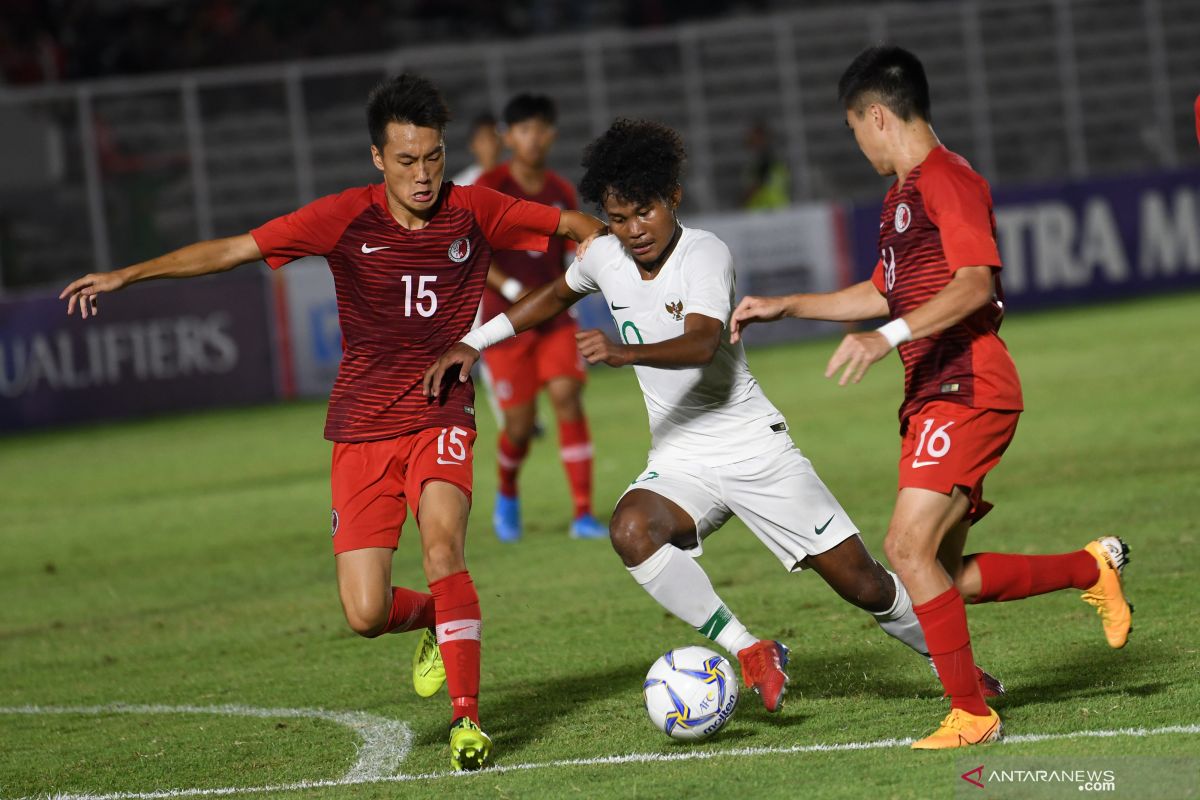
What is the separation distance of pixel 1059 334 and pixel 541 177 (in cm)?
905

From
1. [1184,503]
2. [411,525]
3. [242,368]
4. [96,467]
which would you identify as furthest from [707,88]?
[1184,503]

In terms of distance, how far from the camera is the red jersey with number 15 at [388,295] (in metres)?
5.83

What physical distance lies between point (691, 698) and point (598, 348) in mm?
1156

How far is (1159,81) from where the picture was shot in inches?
915

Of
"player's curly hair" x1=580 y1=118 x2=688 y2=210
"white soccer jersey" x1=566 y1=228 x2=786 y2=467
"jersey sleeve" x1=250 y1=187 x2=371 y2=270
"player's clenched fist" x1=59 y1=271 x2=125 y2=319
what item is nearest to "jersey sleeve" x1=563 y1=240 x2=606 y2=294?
"white soccer jersey" x1=566 y1=228 x2=786 y2=467

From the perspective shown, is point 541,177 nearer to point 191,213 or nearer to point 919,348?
point 919,348

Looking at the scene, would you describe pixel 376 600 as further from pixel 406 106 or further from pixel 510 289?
pixel 510 289

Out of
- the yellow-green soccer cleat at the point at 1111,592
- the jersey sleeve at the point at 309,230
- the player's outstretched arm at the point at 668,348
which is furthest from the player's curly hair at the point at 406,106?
the yellow-green soccer cleat at the point at 1111,592

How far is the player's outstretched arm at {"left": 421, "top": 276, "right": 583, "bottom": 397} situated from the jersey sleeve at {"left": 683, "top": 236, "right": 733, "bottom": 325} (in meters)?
0.52

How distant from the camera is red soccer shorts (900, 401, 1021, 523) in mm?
4992

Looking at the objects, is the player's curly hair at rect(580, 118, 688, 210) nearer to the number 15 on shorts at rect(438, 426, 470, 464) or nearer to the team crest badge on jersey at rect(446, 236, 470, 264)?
the team crest badge on jersey at rect(446, 236, 470, 264)

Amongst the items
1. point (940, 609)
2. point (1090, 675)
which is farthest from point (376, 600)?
point (1090, 675)

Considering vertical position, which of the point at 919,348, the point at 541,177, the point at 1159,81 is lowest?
the point at 919,348

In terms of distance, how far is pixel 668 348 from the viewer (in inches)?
202
